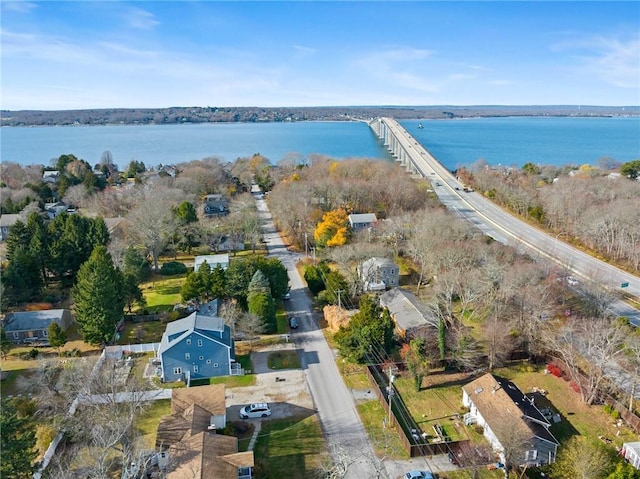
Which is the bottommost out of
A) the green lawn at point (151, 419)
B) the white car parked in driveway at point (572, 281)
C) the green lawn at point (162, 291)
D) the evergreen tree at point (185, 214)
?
the green lawn at point (151, 419)

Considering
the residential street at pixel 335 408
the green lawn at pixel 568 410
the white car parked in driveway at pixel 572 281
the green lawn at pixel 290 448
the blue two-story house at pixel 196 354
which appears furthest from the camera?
the white car parked in driveway at pixel 572 281

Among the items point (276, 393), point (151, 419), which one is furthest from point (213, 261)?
point (151, 419)

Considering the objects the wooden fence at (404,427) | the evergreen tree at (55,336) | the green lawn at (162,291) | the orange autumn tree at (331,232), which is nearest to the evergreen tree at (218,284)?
the green lawn at (162,291)

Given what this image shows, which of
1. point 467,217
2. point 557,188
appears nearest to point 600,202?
point 557,188

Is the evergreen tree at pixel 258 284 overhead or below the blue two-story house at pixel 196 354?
overhead

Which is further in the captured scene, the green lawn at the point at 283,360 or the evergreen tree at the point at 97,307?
the evergreen tree at the point at 97,307

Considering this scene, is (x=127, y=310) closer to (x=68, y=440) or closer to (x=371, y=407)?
(x=68, y=440)

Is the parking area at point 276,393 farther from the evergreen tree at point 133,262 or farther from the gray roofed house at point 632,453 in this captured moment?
the evergreen tree at point 133,262

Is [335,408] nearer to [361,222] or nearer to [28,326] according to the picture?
[28,326]

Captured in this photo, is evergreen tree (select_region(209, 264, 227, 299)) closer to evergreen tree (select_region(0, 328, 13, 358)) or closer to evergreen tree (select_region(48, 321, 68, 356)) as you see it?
evergreen tree (select_region(48, 321, 68, 356))
